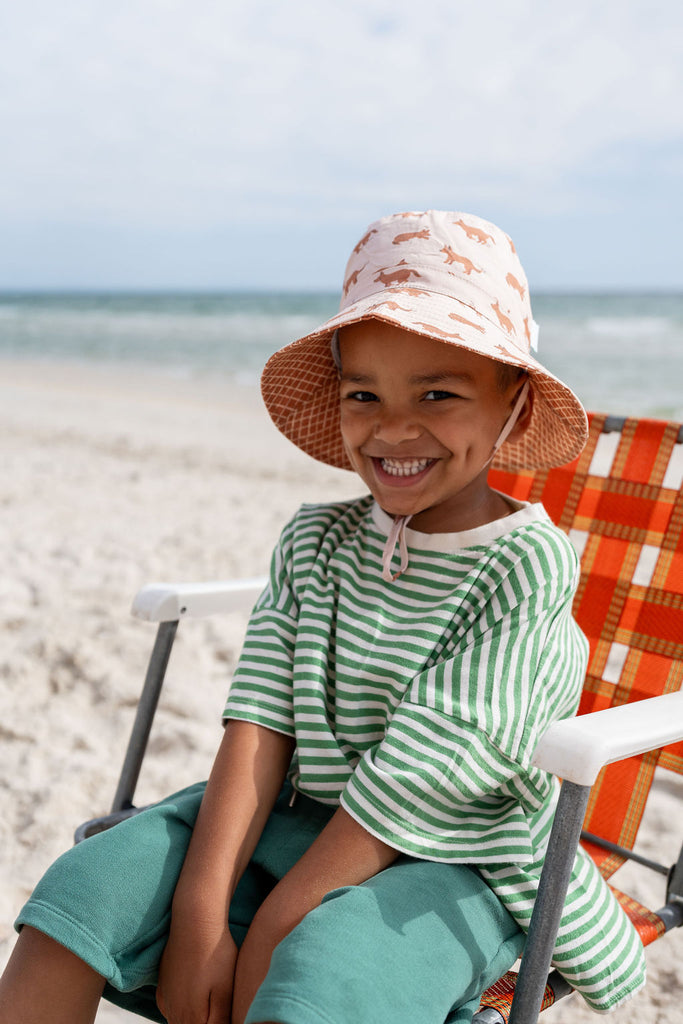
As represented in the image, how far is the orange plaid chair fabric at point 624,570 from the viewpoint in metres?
1.59

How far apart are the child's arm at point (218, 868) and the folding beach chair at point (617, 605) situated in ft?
1.03

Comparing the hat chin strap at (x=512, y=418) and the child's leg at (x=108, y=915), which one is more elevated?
the hat chin strap at (x=512, y=418)

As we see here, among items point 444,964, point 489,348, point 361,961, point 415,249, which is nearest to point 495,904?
point 444,964

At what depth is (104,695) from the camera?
8.48ft

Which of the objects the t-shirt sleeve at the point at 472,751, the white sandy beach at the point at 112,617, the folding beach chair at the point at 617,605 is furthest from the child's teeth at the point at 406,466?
the white sandy beach at the point at 112,617

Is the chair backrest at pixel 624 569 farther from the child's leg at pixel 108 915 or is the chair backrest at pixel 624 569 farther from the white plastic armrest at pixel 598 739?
the child's leg at pixel 108 915

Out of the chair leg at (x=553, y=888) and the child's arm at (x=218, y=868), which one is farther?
the child's arm at (x=218, y=868)

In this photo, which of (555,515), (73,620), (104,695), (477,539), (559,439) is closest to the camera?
(477,539)

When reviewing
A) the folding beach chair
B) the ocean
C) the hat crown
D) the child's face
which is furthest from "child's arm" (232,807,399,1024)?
the ocean

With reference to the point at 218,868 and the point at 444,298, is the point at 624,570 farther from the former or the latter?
the point at 218,868

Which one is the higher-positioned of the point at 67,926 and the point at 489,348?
the point at 489,348

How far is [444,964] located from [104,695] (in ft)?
5.79

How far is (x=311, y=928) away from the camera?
0.95 metres

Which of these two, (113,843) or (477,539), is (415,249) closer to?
(477,539)
